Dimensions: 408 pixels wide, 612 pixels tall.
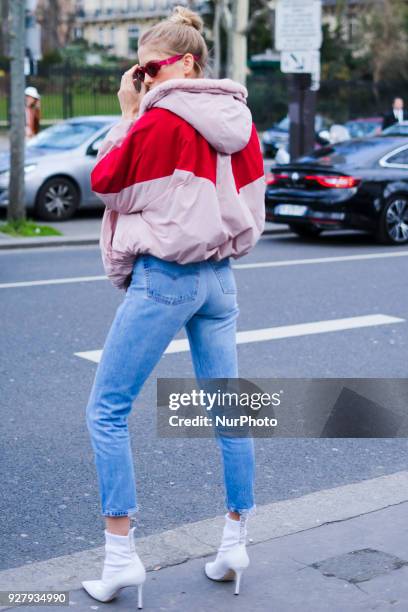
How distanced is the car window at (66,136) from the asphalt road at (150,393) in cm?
483

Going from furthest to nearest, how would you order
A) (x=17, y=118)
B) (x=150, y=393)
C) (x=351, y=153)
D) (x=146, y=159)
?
1. (x=351, y=153)
2. (x=17, y=118)
3. (x=150, y=393)
4. (x=146, y=159)

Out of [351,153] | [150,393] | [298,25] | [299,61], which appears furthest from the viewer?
[299,61]

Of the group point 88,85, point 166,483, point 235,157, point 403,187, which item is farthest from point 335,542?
point 88,85

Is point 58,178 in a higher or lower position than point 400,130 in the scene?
lower

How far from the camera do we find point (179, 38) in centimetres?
332

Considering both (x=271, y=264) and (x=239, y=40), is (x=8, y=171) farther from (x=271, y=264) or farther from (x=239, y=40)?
(x=239, y=40)

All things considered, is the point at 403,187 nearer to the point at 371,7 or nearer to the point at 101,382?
the point at 101,382

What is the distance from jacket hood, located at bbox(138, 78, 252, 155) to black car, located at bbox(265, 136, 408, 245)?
10029 mm

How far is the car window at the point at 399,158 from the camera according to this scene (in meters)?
13.9

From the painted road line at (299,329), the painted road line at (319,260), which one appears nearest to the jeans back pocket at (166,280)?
the painted road line at (299,329)

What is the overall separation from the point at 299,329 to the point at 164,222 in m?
4.83

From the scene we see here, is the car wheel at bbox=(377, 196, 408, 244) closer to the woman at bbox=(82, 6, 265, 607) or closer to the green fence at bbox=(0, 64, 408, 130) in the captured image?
the woman at bbox=(82, 6, 265, 607)

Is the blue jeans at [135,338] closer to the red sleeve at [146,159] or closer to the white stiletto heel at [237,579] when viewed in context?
the red sleeve at [146,159]

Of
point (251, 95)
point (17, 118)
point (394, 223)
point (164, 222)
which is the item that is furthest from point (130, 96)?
point (251, 95)
